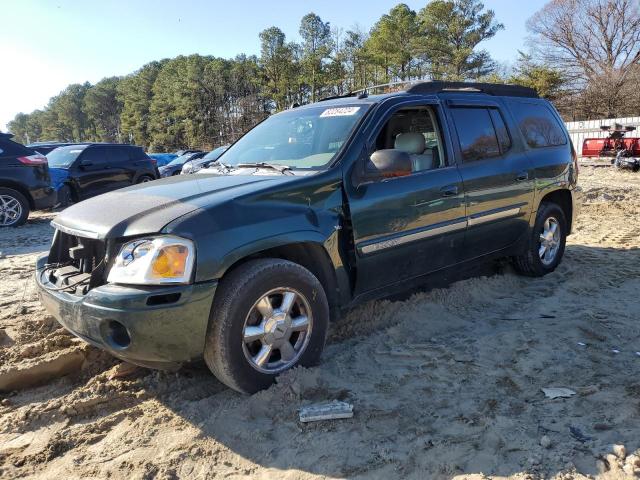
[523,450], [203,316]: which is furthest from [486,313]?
[203,316]

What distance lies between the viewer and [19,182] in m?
9.39

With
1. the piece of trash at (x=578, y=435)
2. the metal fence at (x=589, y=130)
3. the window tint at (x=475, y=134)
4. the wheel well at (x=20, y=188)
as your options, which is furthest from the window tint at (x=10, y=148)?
the metal fence at (x=589, y=130)

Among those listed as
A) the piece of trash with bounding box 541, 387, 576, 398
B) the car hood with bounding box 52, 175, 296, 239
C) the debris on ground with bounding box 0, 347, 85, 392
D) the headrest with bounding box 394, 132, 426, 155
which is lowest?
the piece of trash with bounding box 541, 387, 576, 398

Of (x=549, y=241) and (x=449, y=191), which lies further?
(x=549, y=241)

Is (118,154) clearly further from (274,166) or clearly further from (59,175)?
(274,166)

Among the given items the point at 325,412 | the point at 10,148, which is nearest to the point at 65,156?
the point at 10,148

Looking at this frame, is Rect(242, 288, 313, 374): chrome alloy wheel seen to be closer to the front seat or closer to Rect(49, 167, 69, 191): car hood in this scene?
the front seat

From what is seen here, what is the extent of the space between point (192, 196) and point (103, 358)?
55.1 inches

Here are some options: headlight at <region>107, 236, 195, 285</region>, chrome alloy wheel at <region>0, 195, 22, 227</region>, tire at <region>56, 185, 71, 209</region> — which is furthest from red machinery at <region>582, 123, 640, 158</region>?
headlight at <region>107, 236, 195, 285</region>

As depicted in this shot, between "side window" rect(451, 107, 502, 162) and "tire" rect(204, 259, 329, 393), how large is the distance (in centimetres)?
200

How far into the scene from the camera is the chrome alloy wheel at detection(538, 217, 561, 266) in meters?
5.40

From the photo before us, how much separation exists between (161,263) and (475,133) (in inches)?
120

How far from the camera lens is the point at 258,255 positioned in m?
3.07

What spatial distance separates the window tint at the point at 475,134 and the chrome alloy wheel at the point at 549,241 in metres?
1.29
